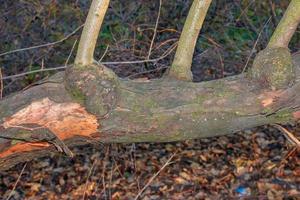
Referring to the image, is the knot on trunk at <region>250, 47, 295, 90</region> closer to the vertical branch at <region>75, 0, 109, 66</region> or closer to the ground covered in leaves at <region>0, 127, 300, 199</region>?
the vertical branch at <region>75, 0, 109, 66</region>

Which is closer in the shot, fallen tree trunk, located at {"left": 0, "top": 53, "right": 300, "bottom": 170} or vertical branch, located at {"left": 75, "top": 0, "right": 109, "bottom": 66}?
vertical branch, located at {"left": 75, "top": 0, "right": 109, "bottom": 66}

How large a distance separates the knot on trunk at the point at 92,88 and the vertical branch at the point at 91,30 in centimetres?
3

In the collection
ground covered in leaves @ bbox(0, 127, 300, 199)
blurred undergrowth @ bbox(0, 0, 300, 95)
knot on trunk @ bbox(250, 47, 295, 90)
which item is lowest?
ground covered in leaves @ bbox(0, 127, 300, 199)

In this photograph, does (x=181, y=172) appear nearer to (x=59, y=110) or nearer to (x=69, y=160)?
(x=69, y=160)

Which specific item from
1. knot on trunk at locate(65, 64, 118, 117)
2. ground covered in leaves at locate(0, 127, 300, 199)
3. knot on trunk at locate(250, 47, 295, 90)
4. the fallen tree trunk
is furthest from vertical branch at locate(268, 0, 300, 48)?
ground covered in leaves at locate(0, 127, 300, 199)

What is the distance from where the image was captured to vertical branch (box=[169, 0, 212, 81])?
224cm

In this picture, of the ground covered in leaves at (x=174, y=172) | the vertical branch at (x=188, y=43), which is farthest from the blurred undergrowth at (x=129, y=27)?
the vertical branch at (x=188, y=43)

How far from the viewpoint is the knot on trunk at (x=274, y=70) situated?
84.4 inches

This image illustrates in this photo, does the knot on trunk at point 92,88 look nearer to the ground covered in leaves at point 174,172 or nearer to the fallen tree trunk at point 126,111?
the fallen tree trunk at point 126,111

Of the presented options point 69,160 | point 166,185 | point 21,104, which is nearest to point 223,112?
point 21,104

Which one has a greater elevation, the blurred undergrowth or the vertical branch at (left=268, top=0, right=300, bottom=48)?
the blurred undergrowth

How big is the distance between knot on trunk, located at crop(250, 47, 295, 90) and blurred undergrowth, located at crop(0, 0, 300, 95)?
2.80 meters

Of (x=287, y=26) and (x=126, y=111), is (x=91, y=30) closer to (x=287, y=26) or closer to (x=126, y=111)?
(x=126, y=111)

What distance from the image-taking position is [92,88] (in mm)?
2006
